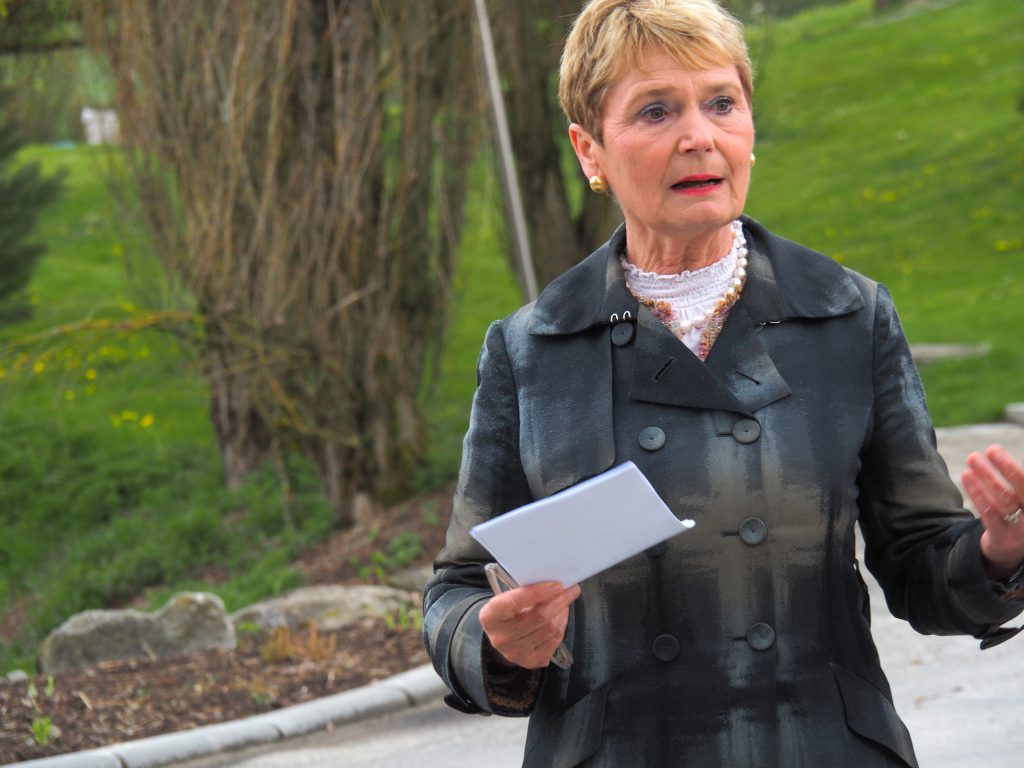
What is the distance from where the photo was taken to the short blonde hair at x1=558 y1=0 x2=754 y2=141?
7.49 feet

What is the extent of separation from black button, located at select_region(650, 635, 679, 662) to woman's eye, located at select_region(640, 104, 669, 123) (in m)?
0.77

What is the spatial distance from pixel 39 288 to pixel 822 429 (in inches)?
872

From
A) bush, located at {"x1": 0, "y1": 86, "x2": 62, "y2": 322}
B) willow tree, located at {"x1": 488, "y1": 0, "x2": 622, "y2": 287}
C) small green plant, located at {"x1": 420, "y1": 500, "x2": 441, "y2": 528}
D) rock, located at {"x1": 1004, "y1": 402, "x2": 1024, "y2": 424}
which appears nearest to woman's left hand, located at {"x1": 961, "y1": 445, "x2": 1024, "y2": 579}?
small green plant, located at {"x1": 420, "y1": 500, "x2": 441, "y2": 528}

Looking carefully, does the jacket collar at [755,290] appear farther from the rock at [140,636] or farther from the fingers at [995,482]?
the rock at [140,636]

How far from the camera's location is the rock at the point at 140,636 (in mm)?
7746

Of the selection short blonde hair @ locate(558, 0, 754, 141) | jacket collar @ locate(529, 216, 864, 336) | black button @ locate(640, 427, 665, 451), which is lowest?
black button @ locate(640, 427, 665, 451)

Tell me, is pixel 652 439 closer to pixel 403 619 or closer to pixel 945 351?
pixel 403 619

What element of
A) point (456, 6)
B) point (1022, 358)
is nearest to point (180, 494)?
point (456, 6)

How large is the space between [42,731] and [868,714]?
15.6 ft

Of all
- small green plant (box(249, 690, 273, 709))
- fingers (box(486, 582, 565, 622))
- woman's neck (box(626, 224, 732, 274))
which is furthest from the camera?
small green plant (box(249, 690, 273, 709))

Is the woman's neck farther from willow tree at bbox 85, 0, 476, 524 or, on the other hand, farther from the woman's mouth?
willow tree at bbox 85, 0, 476, 524

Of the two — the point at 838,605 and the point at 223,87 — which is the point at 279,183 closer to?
the point at 223,87

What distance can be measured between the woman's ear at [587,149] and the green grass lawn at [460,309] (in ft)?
21.5

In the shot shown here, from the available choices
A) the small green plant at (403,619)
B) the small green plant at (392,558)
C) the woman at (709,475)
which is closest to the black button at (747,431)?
the woman at (709,475)
